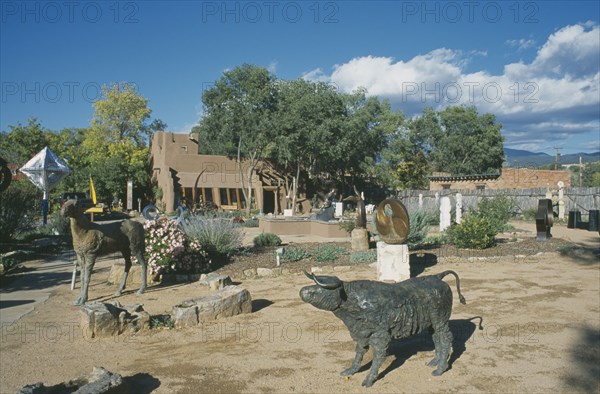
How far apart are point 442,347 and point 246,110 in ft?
106

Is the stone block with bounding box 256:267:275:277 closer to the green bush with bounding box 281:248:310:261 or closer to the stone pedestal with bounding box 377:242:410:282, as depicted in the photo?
the green bush with bounding box 281:248:310:261

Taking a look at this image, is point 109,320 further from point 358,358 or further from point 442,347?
point 442,347

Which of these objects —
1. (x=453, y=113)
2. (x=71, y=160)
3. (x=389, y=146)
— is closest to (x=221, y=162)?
(x=71, y=160)

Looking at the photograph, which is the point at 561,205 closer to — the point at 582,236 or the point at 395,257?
the point at 582,236

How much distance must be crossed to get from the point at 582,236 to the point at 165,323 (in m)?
16.7

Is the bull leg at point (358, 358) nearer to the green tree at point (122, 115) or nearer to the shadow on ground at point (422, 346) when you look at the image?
the shadow on ground at point (422, 346)

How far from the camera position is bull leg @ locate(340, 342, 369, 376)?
14.9 ft

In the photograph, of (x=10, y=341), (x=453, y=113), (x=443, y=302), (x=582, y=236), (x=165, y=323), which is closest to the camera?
(x=443, y=302)

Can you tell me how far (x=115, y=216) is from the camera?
30.7 m

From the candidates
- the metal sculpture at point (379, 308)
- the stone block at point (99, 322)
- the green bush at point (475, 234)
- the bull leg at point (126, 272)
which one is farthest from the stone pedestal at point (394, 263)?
the stone block at point (99, 322)

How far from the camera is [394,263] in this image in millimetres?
9742

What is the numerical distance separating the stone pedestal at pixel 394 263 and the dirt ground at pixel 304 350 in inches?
53.9

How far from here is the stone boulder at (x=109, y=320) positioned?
6359 millimetres

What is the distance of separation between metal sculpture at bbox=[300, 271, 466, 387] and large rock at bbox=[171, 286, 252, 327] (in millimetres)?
3046
